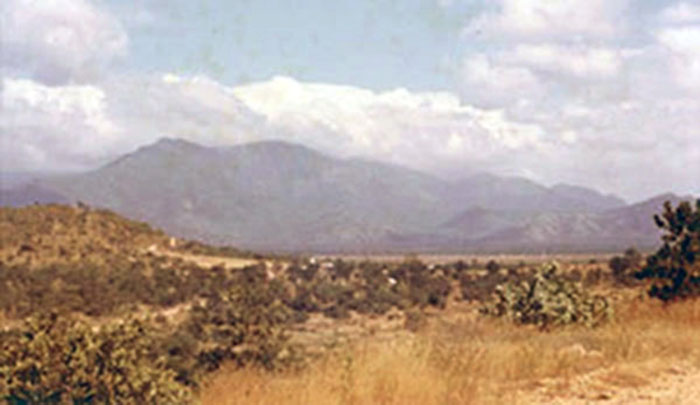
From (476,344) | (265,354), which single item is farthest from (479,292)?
(476,344)

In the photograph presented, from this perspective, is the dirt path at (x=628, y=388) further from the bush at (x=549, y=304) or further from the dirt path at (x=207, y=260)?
the dirt path at (x=207, y=260)

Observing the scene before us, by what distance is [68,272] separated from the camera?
51.8 m

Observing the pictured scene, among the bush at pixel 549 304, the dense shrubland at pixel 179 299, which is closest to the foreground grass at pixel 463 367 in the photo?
the dense shrubland at pixel 179 299

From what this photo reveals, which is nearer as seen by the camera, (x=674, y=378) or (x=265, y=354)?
(x=674, y=378)

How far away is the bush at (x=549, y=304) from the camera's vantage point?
746 inches

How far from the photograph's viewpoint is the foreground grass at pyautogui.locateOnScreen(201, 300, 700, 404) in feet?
33.4

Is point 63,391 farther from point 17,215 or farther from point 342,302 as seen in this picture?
point 17,215

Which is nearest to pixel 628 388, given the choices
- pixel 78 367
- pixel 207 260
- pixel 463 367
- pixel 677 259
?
pixel 463 367

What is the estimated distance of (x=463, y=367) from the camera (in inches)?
461

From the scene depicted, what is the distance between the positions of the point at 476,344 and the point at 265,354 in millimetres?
7490

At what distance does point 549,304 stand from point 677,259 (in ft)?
12.3

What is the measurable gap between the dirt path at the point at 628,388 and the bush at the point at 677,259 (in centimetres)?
836

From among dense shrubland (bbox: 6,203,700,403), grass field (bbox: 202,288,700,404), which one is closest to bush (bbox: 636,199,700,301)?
dense shrubland (bbox: 6,203,700,403)

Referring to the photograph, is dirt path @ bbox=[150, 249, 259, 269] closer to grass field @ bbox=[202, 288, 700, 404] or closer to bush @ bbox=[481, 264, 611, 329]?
bush @ bbox=[481, 264, 611, 329]
